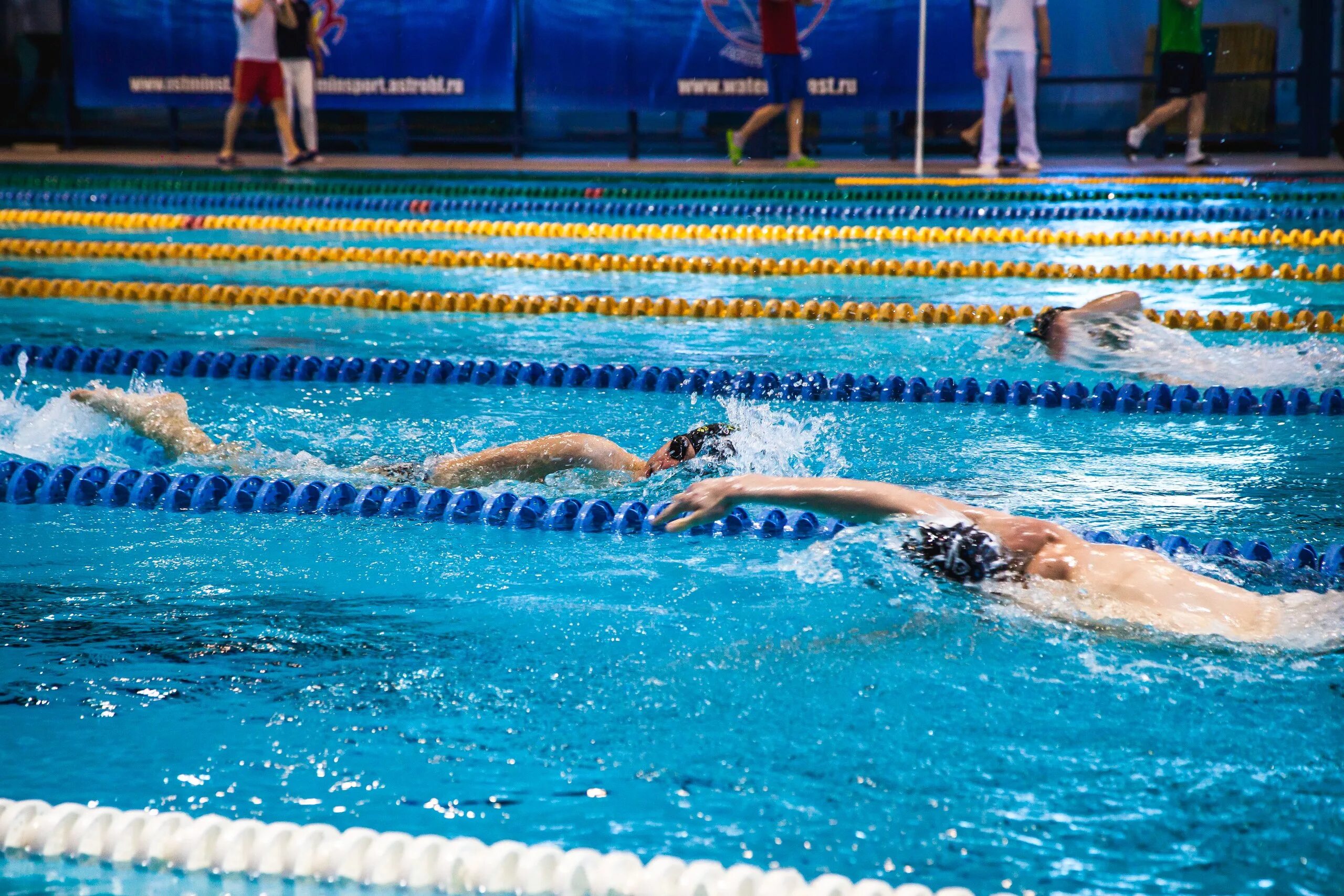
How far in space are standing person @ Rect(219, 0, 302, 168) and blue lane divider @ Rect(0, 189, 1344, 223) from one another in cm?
75

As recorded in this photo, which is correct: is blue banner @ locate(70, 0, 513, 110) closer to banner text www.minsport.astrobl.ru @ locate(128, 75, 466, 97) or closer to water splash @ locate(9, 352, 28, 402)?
banner text www.minsport.astrobl.ru @ locate(128, 75, 466, 97)

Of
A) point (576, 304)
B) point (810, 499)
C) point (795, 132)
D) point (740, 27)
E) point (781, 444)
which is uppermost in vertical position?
point (740, 27)

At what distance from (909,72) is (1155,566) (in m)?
9.79

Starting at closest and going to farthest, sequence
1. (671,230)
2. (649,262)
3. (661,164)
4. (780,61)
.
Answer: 1. (649,262)
2. (671,230)
3. (780,61)
4. (661,164)

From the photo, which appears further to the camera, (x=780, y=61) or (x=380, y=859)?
(x=780, y=61)

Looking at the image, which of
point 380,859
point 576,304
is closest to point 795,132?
point 576,304

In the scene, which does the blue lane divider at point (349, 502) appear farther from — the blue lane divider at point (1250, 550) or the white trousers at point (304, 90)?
the white trousers at point (304, 90)

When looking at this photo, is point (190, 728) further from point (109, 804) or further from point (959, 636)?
point (959, 636)

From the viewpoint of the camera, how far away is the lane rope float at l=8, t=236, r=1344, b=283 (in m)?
7.40

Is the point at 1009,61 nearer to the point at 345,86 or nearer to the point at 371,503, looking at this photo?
the point at 345,86

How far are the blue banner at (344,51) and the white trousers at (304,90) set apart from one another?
68cm

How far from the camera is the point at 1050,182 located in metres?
10.4

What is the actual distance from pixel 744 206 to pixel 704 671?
7.44 m

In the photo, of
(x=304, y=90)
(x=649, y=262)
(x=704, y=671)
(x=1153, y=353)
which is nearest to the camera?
(x=704, y=671)
